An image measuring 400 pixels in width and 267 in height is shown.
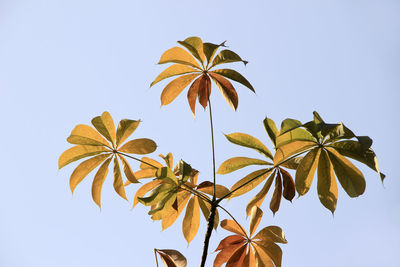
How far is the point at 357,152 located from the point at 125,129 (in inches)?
36.6

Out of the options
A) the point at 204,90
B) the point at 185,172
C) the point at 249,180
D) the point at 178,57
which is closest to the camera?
the point at 185,172

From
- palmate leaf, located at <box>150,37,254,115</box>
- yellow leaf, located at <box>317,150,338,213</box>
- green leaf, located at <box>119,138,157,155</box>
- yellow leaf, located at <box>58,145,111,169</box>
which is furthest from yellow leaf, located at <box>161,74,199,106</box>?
yellow leaf, located at <box>317,150,338,213</box>

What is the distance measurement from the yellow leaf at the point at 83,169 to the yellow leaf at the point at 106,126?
9cm

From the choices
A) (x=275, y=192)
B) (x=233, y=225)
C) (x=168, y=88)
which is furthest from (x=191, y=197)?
(x=168, y=88)

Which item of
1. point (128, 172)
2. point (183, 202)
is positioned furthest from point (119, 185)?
point (183, 202)

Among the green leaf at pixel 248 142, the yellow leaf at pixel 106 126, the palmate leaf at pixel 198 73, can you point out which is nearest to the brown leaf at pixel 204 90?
the palmate leaf at pixel 198 73

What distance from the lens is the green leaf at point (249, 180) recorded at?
1537mm

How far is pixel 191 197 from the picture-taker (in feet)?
5.44

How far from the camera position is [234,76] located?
159 centimetres

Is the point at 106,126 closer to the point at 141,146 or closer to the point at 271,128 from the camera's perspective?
the point at 141,146

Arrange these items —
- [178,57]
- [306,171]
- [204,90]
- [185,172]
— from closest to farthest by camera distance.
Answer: [185,172], [306,171], [178,57], [204,90]

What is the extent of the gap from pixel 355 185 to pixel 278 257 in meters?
0.41

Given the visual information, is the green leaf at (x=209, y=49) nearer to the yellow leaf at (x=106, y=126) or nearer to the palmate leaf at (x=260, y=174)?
the palmate leaf at (x=260, y=174)

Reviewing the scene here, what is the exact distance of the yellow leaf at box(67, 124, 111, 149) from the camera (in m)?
1.56
